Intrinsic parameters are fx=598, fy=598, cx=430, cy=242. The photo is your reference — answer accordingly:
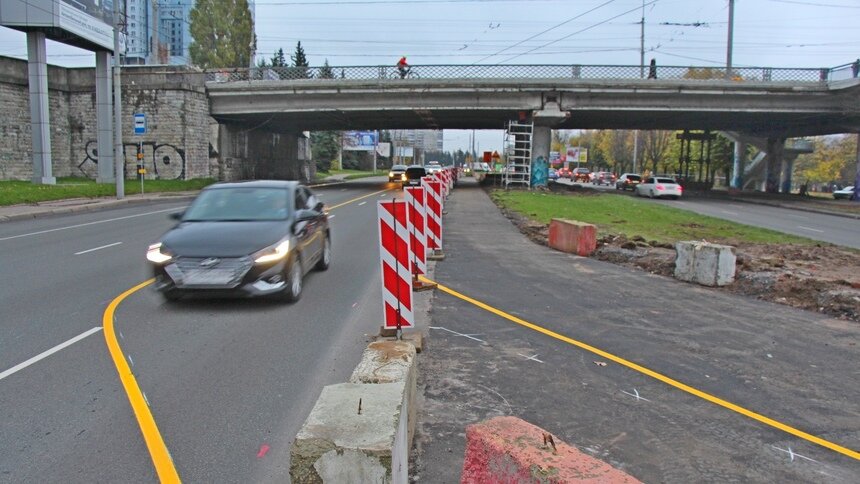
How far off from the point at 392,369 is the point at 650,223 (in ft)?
57.1

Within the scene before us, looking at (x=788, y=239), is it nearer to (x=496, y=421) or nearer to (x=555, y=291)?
(x=555, y=291)

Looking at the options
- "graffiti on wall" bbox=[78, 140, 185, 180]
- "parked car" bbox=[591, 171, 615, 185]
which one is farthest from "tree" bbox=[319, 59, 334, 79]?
"parked car" bbox=[591, 171, 615, 185]

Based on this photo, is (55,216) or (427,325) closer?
(427,325)

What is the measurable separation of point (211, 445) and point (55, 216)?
19.6 metres

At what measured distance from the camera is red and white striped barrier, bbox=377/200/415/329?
599 centimetres

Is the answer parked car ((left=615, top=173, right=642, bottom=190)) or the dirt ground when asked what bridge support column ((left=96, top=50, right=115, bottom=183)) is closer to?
the dirt ground

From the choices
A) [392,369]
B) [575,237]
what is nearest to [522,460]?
[392,369]

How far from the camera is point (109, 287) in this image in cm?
886

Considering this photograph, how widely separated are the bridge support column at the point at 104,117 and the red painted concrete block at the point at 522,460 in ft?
107

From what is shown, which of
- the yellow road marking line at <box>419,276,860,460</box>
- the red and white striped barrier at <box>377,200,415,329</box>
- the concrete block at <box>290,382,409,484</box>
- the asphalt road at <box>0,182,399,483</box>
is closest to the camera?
the concrete block at <box>290,382,409,484</box>

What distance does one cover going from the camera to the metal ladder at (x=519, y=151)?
37344mm

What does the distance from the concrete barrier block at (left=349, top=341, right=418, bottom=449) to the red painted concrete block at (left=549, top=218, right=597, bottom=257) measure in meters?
9.12

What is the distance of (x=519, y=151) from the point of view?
38.2 meters

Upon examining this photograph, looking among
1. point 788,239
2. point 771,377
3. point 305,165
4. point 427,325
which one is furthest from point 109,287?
point 305,165
